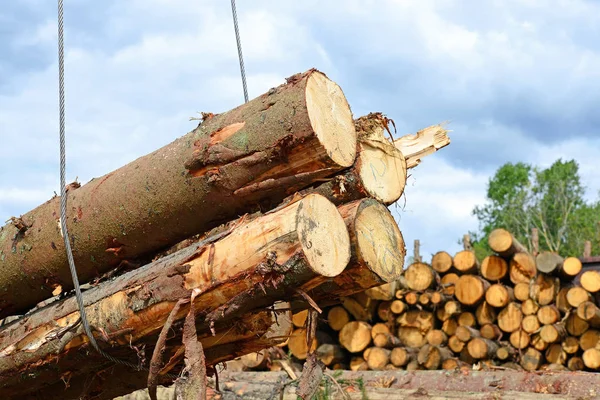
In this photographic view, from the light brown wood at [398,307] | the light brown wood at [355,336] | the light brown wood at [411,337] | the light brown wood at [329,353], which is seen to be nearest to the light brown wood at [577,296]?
the light brown wood at [411,337]

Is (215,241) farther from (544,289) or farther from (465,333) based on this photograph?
(544,289)

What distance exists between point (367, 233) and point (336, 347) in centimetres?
474

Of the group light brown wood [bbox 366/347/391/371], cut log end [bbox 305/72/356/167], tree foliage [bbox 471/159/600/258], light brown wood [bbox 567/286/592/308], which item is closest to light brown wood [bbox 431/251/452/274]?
light brown wood [bbox 366/347/391/371]

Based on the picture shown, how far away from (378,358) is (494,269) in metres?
1.63

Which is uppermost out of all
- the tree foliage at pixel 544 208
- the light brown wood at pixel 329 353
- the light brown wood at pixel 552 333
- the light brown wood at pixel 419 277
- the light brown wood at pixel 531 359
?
the tree foliage at pixel 544 208

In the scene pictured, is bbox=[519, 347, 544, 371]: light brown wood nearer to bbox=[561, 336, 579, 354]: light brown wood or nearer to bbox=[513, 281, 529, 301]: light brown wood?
bbox=[561, 336, 579, 354]: light brown wood

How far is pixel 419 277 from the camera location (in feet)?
24.5

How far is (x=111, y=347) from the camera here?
3320mm

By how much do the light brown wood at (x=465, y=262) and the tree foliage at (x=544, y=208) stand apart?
66.9 ft

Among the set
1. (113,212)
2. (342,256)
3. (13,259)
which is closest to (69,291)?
(13,259)

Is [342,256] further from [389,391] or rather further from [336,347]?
[336,347]

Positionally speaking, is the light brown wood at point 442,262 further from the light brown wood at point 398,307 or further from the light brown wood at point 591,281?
the light brown wood at point 591,281

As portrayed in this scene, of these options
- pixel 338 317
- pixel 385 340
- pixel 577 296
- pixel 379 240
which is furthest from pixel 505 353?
pixel 379 240

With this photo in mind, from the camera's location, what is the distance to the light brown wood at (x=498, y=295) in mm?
7336
